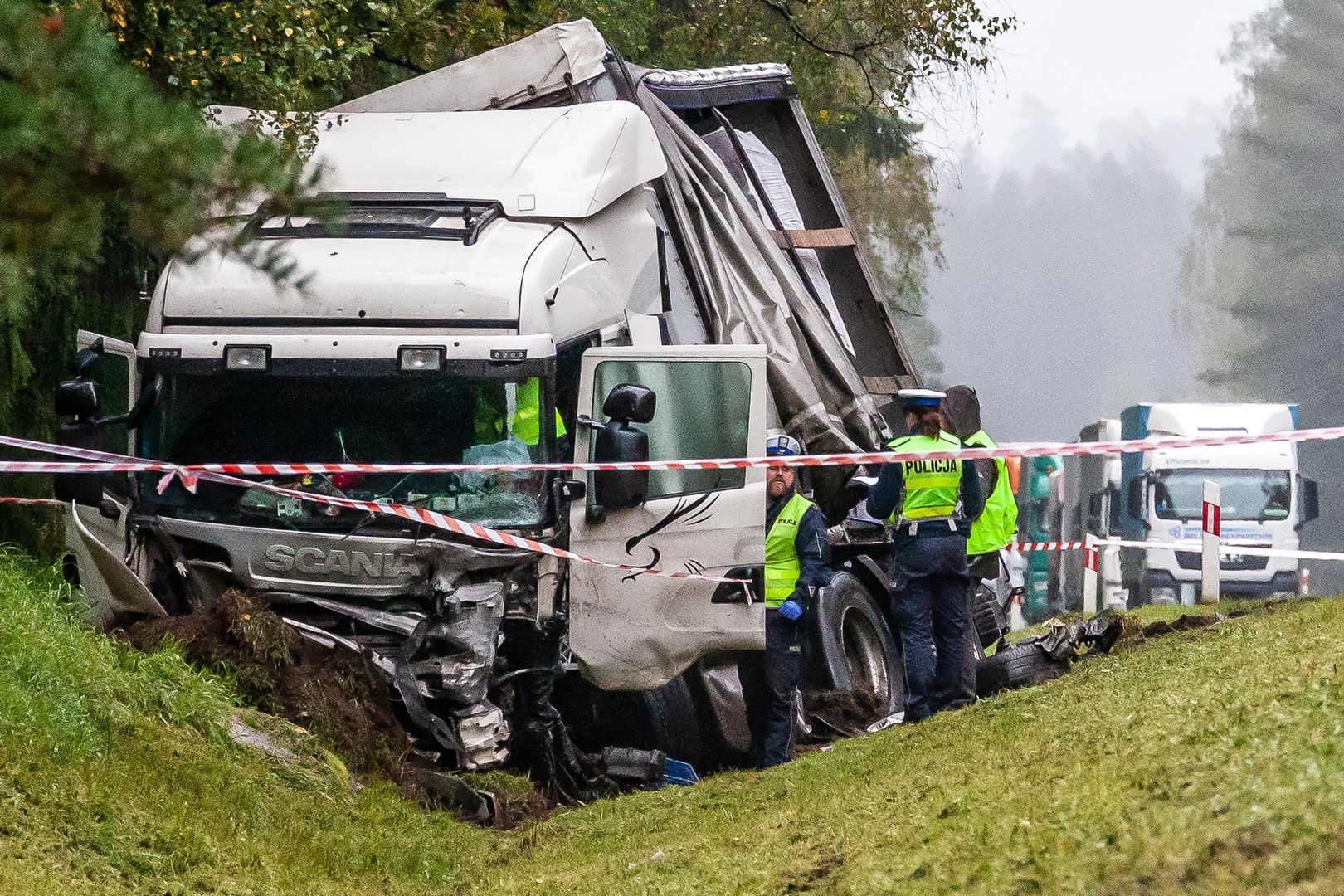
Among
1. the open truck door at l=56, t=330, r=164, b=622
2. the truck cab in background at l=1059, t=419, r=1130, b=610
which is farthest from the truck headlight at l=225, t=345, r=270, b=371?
the truck cab in background at l=1059, t=419, r=1130, b=610

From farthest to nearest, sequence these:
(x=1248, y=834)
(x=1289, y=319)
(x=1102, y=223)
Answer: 1. (x=1102, y=223)
2. (x=1289, y=319)
3. (x=1248, y=834)

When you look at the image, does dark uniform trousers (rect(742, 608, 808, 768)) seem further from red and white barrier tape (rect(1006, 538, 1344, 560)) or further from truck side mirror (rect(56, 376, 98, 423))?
truck side mirror (rect(56, 376, 98, 423))

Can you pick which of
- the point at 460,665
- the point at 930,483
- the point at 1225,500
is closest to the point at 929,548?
the point at 930,483

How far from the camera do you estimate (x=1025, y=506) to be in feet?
88.8

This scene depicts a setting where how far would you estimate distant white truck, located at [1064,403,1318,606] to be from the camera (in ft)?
72.0

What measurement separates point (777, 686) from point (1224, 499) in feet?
49.9

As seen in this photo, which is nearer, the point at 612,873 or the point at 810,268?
the point at 612,873

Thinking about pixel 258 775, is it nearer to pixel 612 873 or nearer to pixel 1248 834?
pixel 612 873

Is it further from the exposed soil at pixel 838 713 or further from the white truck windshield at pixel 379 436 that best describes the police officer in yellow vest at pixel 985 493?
the white truck windshield at pixel 379 436

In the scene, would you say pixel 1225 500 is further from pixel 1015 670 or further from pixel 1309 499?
pixel 1015 670

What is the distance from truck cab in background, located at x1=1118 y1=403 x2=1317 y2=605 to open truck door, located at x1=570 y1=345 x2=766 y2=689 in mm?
14778

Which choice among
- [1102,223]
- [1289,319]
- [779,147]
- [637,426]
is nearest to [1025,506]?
[779,147]

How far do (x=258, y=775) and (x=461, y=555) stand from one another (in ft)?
4.04

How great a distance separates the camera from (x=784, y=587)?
880 cm
